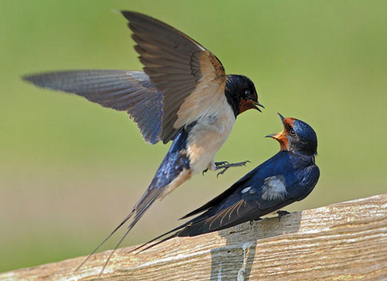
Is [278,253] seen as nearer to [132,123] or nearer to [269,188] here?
[269,188]

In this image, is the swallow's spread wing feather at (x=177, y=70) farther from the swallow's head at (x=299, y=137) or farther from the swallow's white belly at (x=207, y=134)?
the swallow's head at (x=299, y=137)

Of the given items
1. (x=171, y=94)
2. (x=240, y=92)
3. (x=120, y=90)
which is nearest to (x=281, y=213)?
(x=171, y=94)

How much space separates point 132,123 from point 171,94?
8.55 m

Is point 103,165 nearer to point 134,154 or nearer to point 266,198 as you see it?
point 134,154

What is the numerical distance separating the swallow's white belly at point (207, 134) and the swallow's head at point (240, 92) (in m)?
0.20

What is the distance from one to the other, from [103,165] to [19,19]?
5.87 metres

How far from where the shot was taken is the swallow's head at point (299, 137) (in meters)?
3.36

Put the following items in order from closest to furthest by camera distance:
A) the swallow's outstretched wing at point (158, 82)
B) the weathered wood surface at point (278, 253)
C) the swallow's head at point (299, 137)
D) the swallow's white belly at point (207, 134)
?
the weathered wood surface at point (278, 253) < the swallow's outstretched wing at point (158, 82) < the swallow's head at point (299, 137) < the swallow's white belly at point (207, 134)

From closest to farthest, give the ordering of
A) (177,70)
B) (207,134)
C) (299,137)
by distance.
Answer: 1. (177,70)
2. (299,137)
3. (207,134)

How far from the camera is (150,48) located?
9.23 feet

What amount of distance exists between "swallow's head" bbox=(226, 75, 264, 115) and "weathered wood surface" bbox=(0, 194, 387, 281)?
0.86m

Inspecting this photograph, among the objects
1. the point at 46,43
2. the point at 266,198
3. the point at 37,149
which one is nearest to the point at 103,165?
the point at 37,149

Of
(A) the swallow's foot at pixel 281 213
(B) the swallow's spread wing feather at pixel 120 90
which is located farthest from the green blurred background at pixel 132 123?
(A) the swallow's foot at pixel 281 213

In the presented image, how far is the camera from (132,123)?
11.6m
